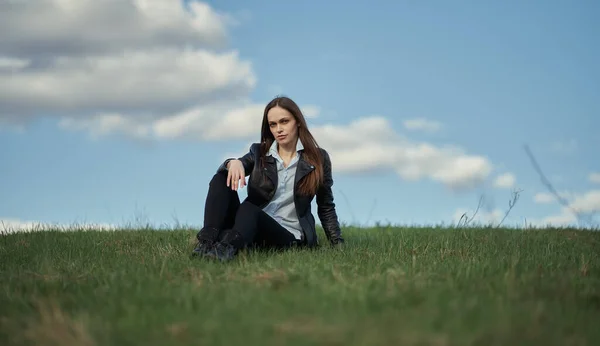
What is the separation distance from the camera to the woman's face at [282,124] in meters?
7.48

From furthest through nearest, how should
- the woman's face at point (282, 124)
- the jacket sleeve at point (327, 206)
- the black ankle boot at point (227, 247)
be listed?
1. the jacket sleeve at point (327, 206)
2. the woman's face at point (282, 124)
3. the black ankle boot at point (227, 247)

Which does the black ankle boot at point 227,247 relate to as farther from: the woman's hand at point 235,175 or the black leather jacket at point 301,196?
the black leather jacket at point 301,196

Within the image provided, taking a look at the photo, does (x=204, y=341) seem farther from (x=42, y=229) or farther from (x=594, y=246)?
(x=42, y=229)

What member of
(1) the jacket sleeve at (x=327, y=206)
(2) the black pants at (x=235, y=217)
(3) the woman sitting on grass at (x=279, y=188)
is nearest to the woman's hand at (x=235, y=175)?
(3) the woman sitting on grass at (x=279, y=188)

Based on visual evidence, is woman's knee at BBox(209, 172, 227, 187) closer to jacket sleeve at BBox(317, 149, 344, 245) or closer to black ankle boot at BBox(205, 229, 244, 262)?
black ankle boot at BBox(205, 229, 244, 262)

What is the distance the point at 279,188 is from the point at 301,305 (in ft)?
13.0

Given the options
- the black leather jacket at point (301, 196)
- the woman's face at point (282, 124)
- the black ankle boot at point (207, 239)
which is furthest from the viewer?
the black leather jacket at point (301, 196)

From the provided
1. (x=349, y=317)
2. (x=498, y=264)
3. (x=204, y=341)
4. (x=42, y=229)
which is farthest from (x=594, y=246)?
(x=42, y=229)

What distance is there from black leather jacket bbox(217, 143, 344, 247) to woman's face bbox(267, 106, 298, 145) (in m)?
0.31

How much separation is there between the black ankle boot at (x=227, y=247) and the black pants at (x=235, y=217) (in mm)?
25

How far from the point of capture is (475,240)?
9.66 m

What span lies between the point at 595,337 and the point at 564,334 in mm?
162

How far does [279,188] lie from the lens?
7816mm

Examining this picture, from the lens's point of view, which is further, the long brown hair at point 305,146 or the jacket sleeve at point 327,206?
the jacket sleeve at point 327,206
